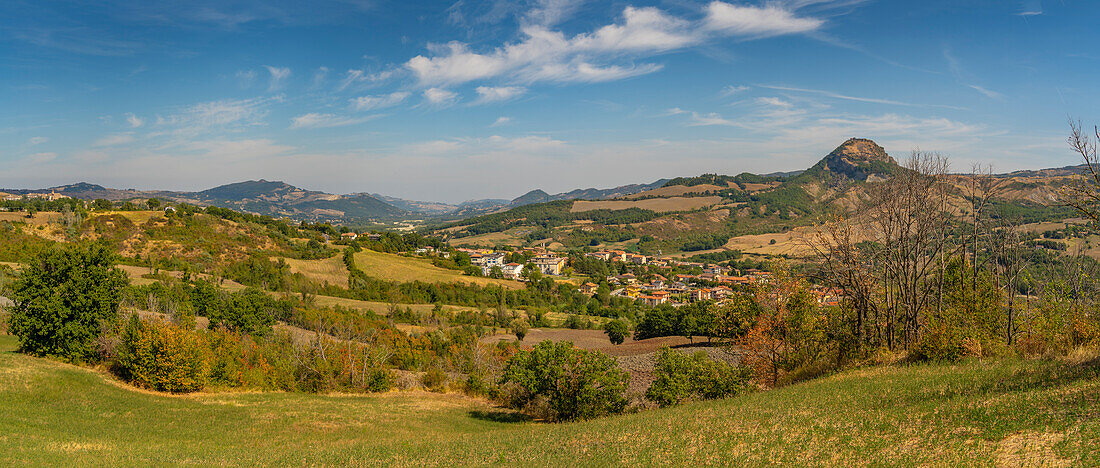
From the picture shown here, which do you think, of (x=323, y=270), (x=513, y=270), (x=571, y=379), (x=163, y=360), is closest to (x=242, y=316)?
(x=163, y=360)

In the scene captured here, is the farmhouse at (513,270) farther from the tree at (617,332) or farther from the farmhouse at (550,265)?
the tree at (617,332)

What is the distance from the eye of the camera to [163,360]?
31.8m

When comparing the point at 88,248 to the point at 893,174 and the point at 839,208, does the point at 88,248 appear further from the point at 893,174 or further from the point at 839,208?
the point at 893,174

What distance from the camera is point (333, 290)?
319 ft

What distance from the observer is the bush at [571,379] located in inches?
1139

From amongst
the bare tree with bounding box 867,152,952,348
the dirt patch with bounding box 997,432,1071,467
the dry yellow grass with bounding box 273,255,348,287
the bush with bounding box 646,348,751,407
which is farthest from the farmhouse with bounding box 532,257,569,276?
the dirt patch with bounding box 997,432,1071,467

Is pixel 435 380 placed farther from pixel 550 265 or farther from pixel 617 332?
pixel 550 265

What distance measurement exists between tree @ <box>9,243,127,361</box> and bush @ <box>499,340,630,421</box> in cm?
3063

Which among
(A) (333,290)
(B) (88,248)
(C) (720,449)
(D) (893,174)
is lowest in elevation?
(A) (333,290)

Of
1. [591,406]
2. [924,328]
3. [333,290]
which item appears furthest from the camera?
[333,290]

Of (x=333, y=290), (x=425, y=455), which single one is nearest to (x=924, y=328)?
(x=425, y=455)

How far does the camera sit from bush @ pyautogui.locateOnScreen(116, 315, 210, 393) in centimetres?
3186

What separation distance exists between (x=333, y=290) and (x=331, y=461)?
86832 millimetres

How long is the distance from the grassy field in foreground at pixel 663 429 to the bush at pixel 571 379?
2852 millimetres
